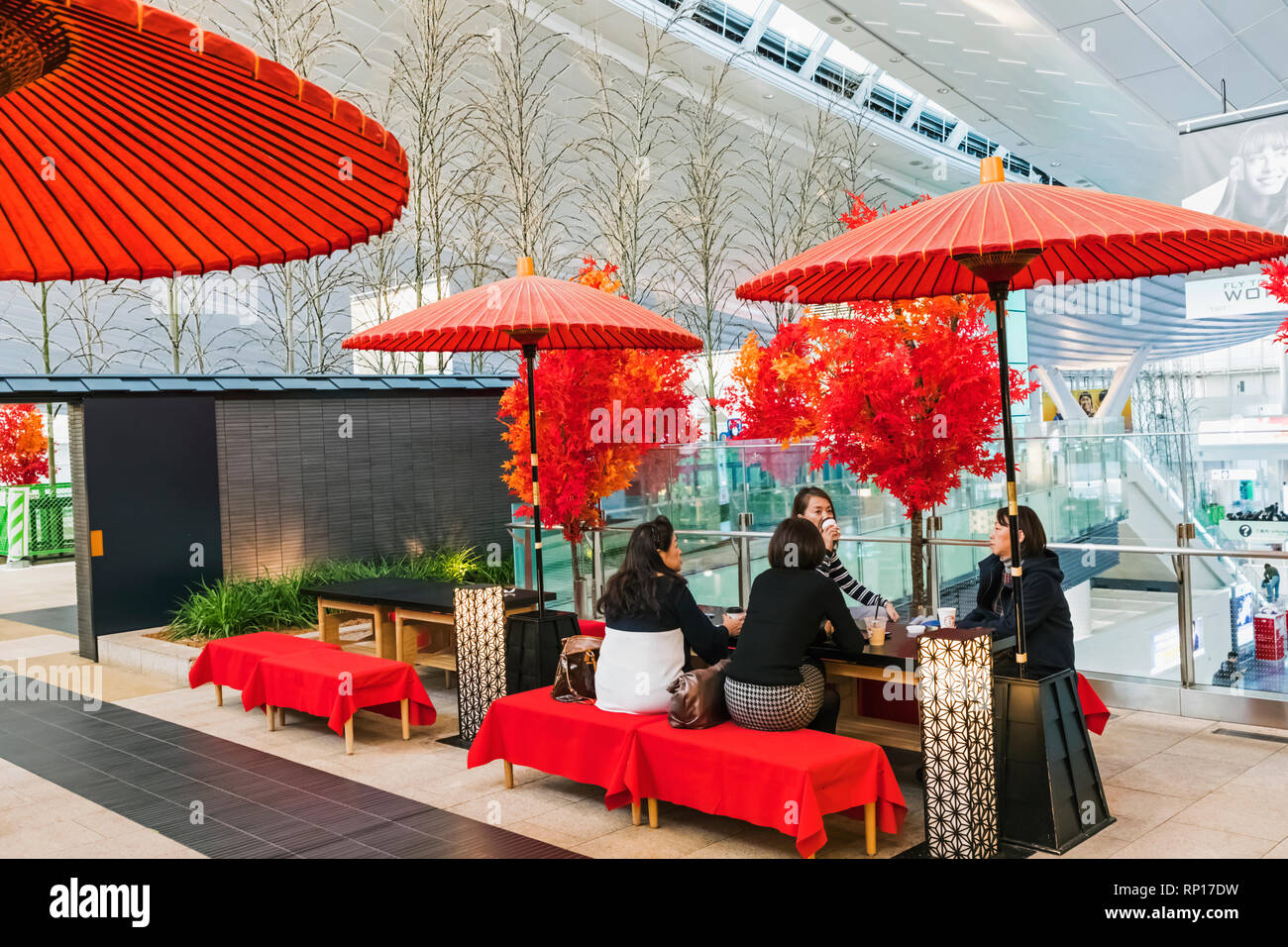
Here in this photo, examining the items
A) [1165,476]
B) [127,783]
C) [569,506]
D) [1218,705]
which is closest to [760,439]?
[569,506]

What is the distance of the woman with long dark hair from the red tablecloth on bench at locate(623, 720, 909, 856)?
0.24 m

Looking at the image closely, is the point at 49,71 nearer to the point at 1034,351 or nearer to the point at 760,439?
the point at 760,439

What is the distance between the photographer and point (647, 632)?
490cm

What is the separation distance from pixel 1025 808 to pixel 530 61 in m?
14.6

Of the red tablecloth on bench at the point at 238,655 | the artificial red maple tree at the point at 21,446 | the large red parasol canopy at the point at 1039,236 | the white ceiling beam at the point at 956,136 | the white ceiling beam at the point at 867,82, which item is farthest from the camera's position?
the white ceiling beam at the point at 956,136

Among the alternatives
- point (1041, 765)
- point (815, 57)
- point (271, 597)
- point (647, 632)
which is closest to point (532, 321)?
point (647, 632)

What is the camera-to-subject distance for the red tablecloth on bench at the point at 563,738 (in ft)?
15.7

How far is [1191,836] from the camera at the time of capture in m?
4.30

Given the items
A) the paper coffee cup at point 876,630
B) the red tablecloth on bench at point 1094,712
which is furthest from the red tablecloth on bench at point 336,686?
the red tablecloth on bench at point 1094,712

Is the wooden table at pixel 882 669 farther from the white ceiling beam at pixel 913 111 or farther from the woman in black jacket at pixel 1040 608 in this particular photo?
the white ceiling beam at pixel 913 111

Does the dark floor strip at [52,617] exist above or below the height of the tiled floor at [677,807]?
above

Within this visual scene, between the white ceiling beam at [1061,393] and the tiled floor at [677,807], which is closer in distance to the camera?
the tiled floor at [677,807]

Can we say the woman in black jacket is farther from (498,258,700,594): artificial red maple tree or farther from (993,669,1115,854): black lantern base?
(498,258,700,594): artificial red maple tree

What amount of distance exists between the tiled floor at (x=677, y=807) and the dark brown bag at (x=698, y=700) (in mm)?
519
